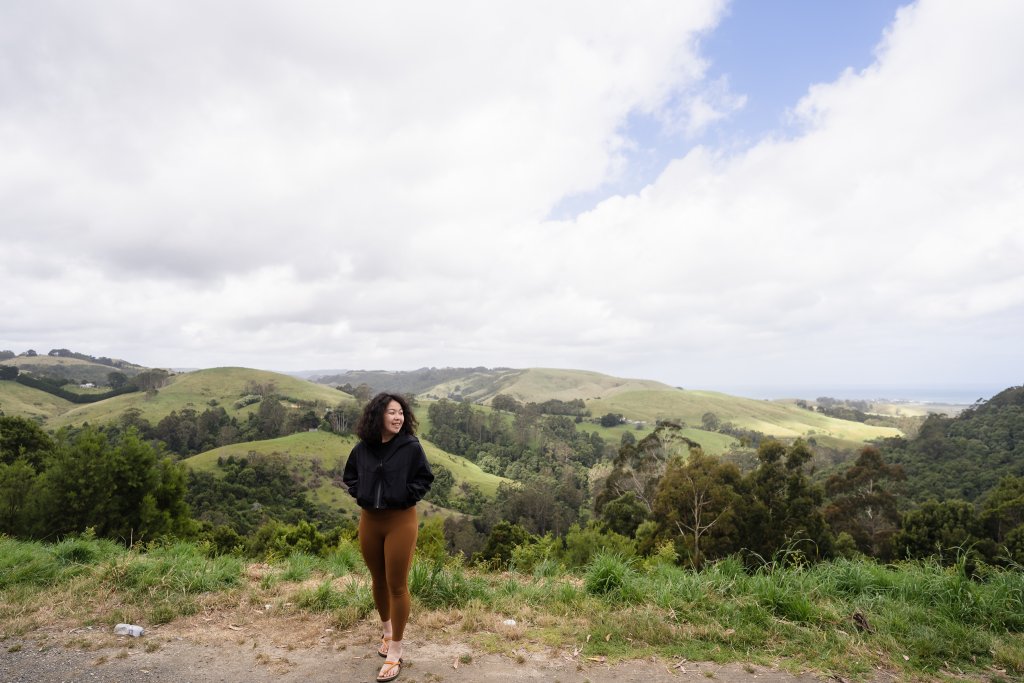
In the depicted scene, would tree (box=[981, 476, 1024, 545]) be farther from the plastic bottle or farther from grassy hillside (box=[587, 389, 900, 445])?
grassy hillside (box=[587, 389, 900, 445])

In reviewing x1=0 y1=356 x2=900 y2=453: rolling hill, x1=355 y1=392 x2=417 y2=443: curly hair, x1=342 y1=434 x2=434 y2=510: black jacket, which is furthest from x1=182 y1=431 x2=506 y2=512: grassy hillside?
x1=355 y1=392 x2=417 y2=443: curly hair

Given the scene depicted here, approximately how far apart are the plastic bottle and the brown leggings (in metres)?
2.37

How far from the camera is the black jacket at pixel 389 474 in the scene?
390cm

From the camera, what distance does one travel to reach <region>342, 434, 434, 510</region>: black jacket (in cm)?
390

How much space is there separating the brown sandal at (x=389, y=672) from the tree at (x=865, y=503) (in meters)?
35.6

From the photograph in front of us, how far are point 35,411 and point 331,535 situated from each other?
130 meters

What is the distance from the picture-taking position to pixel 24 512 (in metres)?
20.8

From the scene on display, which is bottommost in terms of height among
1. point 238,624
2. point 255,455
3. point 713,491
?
point 255,455

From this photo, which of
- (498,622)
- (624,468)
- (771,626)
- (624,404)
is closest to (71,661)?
(498,622)

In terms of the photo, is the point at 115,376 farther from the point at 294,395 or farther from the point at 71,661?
the point at 71,661

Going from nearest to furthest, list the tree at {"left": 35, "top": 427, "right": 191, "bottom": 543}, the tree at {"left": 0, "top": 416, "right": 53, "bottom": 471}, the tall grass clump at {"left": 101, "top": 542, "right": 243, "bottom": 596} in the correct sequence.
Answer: the tall grass clump at {"left": 101, "top": 542, "right": 243, "bottom": 596} → the tree at {"left": 35, "top": 427, "right": 191, "bottom": 543} → the tree at {"left": 0, "top": 416, "right": 53, "bottom": 471}

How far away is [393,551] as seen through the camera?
3.91m

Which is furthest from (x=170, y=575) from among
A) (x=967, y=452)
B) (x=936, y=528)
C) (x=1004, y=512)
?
(x=967, y=452)

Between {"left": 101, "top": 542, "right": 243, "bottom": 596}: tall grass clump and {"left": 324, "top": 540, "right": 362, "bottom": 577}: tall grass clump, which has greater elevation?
{"left": 101, "top": 542, "right": 243, "bottom": 596}: tall grass clump
